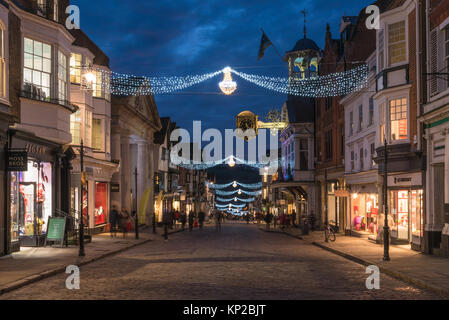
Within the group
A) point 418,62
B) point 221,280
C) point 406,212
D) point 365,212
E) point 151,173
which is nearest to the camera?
point 221,280

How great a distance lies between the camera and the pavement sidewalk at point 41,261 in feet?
44.4

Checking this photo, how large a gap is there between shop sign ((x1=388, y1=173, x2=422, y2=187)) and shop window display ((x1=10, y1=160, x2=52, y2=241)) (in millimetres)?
15254

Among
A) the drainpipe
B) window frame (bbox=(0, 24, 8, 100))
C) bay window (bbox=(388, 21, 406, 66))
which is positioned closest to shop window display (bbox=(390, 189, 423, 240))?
the drainpipe

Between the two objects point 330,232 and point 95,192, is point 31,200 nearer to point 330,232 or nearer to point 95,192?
point 95,192

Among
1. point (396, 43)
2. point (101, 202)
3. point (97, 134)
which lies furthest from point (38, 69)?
point (396, 43)

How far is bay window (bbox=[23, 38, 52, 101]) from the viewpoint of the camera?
835 inches

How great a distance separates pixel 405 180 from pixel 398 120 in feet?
8.57

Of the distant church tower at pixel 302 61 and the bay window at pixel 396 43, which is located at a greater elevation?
the distant church tower at pixel 302 61

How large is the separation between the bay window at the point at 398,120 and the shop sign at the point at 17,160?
15.0 metres

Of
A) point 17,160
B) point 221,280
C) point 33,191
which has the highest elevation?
point 17,160

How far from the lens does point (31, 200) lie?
2270 cm

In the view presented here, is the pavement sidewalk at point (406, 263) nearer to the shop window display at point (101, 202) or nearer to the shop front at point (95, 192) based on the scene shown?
the shop front at point (95, 192)

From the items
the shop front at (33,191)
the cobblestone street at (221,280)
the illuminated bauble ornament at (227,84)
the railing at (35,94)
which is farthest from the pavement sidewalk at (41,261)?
the illuminated bauble ornament at (227,84)

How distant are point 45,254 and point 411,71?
16175 millimetres
